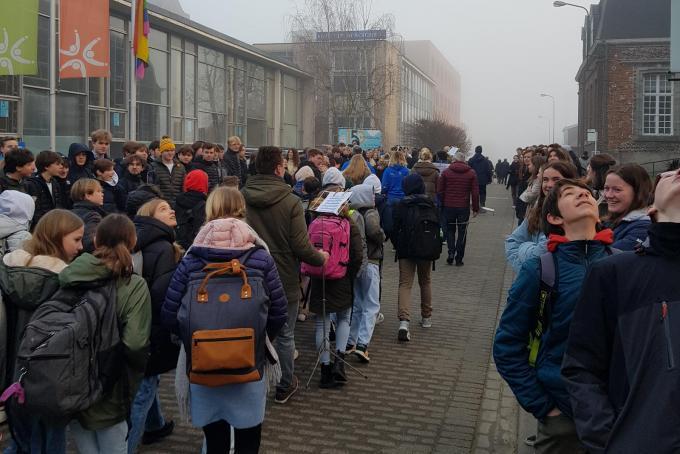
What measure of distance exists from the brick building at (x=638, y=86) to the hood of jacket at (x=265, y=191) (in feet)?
131

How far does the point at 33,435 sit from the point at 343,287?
3381 millimetres

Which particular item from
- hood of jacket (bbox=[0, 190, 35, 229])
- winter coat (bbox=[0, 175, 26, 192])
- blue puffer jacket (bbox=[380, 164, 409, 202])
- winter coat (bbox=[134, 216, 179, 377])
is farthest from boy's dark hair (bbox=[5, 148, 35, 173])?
blue puffer jacket (bbox=[380, 164, 409, 202])

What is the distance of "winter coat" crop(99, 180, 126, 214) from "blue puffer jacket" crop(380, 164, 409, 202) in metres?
5.66

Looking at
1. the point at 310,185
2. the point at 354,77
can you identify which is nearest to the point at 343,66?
the point at 354,77

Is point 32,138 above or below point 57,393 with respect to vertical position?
above

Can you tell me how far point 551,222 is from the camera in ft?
11.6

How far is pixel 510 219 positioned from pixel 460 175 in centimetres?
972

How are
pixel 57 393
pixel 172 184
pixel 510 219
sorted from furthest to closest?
pixel 510 219, pixel 172 184, pixel 57 393

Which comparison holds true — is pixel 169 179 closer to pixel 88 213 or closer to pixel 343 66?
pixel 88 213

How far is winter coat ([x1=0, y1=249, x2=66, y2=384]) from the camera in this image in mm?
3758

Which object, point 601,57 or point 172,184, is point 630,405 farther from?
point 601,57

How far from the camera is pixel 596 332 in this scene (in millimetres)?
2590

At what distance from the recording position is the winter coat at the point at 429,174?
12.7m

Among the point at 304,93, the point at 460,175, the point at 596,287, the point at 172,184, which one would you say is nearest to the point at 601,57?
the point at 304,93
